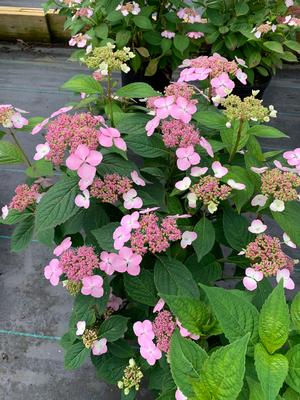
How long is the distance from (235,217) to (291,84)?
187 cm

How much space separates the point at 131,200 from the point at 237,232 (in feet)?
0.82

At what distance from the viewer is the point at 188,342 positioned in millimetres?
638

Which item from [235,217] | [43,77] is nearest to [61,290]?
[235,217]

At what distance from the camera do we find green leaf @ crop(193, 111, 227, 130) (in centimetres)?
91

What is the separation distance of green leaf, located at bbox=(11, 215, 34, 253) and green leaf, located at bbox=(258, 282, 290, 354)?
59 cm

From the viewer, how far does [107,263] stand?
2.64ft

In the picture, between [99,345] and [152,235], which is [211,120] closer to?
[152,235]

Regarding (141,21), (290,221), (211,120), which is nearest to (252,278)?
(290,221)

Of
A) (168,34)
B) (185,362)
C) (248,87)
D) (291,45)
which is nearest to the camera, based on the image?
(185,362)

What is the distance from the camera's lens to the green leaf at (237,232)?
0.89 metres

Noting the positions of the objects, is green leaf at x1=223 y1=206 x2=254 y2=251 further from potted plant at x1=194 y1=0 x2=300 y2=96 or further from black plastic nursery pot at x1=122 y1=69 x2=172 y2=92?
black plastic nursery pot at x1=122 y1=69 x2=172 y2=92

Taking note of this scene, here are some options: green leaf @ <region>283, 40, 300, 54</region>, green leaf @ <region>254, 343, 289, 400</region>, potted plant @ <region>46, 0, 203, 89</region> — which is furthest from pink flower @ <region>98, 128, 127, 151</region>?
green leaf @ <region>283, 40, 300, 54</region>

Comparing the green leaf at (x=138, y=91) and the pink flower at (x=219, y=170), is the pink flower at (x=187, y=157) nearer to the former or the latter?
the pink flower at (x=219, y=170)

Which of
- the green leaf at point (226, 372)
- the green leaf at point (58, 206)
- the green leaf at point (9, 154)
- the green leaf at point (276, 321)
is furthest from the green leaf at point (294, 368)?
the green leaf at point (9, 154)
